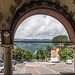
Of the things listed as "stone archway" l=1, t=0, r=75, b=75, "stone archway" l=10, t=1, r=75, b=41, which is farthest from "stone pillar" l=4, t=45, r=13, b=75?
"stone archway" l=10, t=1, r=75, b=41

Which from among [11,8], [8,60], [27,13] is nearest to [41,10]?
[27,13]

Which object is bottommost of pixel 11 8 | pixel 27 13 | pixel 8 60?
pixel 8 60

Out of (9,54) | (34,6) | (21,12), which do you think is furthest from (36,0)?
(9,54)

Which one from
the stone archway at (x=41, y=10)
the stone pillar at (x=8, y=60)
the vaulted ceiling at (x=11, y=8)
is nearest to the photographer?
the vaulted ceiling at (x=11, y=8)

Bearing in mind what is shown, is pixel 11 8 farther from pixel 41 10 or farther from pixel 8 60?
pixel 8 60

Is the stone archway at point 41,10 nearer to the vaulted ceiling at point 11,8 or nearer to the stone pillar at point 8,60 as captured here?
the vaulted ceiling at point 11,8

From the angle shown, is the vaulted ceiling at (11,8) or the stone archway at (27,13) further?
the stone archway at (27,13)

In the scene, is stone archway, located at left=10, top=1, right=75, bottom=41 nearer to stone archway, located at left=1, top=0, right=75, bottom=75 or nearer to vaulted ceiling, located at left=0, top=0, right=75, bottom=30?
stone archway, located at left=1, top=0, right=75, bottom=75

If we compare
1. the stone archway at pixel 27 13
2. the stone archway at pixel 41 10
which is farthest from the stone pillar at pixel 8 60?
the stone archway at pixel 41 10

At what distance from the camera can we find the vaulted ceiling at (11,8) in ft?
20.6

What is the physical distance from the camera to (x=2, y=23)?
6.68 metres

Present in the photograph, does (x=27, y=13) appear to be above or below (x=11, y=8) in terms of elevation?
below

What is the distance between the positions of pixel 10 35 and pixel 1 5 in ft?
4.60

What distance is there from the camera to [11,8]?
6.41 meters
